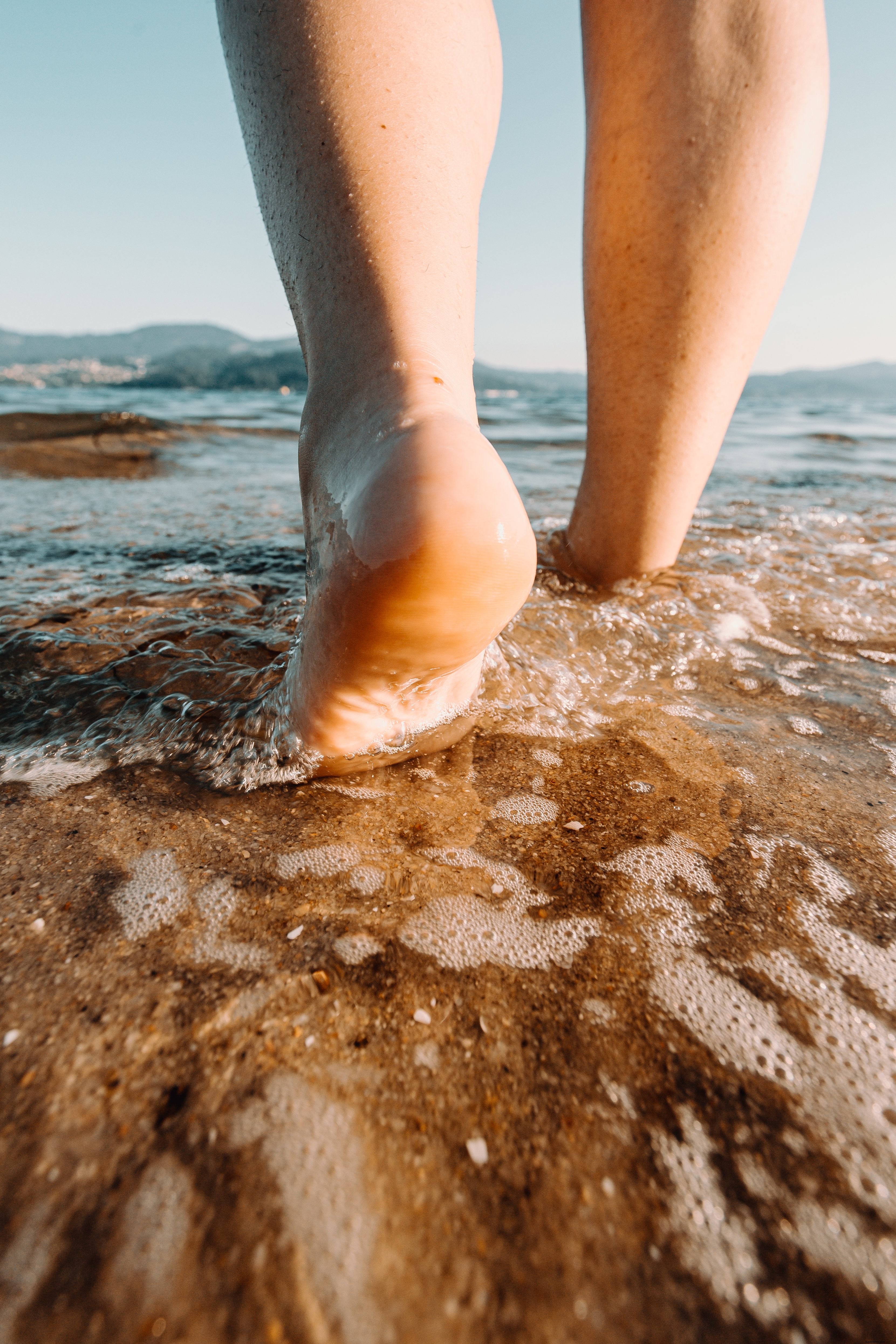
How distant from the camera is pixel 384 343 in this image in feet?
2.24

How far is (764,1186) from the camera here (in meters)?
0.39

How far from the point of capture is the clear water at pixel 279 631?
89cm

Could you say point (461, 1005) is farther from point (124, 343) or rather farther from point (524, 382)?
point (124, 343)

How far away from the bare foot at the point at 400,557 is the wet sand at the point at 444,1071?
0.15 m

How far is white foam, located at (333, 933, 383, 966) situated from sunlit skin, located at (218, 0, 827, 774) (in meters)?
0.25

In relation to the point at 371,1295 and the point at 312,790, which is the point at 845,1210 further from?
the point at 312,790

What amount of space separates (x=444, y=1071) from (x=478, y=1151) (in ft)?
0.18

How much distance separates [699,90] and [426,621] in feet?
2.86

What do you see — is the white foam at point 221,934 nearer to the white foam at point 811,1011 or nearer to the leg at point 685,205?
the white foam at point 811,1011

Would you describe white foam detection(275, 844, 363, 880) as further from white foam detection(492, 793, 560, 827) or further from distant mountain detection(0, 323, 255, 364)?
distant mountain detection(0, 323, 255, 364)

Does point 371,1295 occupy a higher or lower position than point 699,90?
lower

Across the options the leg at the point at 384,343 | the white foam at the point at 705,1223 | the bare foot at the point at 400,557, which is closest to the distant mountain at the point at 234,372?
the leg at the point at 384,343

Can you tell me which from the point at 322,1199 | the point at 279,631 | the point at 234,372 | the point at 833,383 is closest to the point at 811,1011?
the point at 322,1199

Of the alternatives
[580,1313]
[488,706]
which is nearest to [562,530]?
[488,706]
